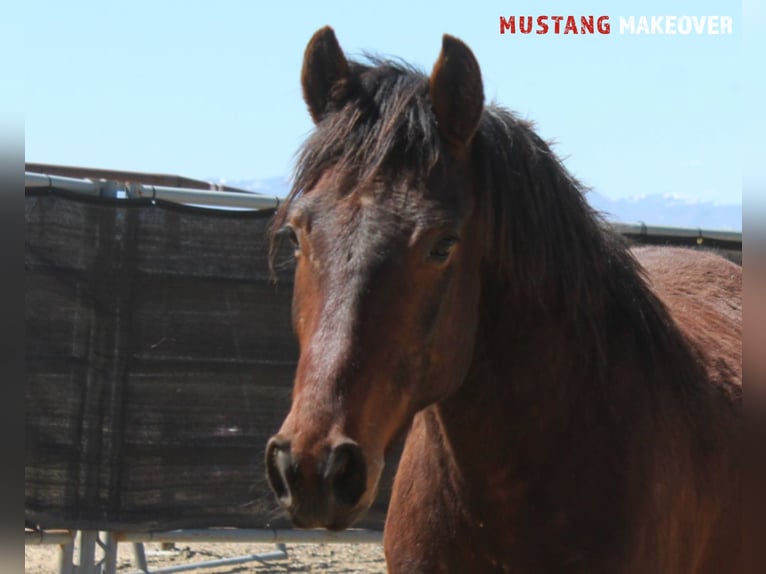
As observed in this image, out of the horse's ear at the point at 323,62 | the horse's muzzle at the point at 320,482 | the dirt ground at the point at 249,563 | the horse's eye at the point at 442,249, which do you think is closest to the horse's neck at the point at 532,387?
the horse's eye at the point at 442,249

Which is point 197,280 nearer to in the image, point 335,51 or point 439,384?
point 335,51

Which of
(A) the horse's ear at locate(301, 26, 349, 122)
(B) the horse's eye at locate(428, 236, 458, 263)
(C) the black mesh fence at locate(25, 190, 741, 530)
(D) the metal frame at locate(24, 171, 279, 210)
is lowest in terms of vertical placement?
(C) the black mesh fence at locate(25, 190, 741, 530)

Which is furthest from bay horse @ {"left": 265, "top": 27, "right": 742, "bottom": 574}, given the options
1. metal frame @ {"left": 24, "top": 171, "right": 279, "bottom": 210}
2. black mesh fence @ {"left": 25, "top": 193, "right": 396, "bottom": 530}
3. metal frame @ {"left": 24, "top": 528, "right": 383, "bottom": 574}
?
metal frame @ {"left": 24, "top": 171, "right": 279, "bottom": 210}

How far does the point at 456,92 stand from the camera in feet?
9.19

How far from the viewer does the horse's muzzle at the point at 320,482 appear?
2.15m

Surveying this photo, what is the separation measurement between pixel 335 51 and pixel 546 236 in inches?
32.9

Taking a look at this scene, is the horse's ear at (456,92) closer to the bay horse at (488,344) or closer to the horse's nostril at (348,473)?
the bay horse at (488,344)

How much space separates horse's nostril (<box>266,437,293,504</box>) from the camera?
216 centimetres

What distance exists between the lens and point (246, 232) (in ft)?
19.4

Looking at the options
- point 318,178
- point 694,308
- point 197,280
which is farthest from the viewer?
point 197,280

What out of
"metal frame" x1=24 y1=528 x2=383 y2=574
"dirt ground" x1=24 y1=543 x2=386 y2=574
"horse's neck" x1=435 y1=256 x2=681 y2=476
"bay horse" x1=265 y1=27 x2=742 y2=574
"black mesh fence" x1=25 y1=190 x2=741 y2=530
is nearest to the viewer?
"bay horse" x1=265 y1=27 x2=742 y2=574

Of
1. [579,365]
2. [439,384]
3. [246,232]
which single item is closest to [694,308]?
[579,365]

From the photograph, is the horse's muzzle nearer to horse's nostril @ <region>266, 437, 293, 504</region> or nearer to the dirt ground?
horse's nostril @ <region>266, 437, 293, 504</region>

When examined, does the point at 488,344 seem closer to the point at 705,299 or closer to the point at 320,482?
the point at 320,482
